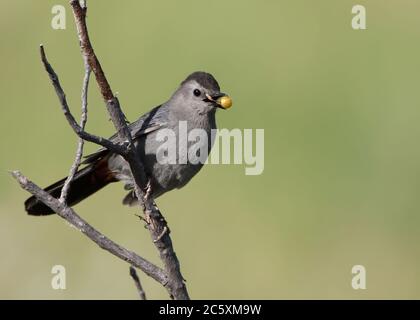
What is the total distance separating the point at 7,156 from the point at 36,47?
4.53 feet

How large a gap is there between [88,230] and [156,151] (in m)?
1.38

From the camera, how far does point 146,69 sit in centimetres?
847

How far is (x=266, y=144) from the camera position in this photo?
25.6 feet

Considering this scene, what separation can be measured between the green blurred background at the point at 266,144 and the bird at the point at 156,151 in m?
1.65

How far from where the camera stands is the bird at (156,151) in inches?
192

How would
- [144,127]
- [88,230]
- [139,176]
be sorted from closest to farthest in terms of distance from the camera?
[88,230] < [139,176] < [144,127]

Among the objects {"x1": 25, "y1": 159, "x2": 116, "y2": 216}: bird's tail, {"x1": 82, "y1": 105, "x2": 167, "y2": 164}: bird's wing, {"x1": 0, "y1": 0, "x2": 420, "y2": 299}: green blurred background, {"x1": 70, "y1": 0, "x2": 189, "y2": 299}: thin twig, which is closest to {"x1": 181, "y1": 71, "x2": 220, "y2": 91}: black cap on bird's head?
{"x1": 82, "y1": 105, "x2": 167, "y2": 164}: bird's wing

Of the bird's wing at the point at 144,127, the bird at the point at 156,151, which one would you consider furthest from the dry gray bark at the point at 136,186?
the bird's wing at the point at 144,127

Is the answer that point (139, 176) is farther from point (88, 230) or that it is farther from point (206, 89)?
point (206, 89)

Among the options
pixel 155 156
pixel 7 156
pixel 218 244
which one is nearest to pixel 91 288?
pixel 218 244

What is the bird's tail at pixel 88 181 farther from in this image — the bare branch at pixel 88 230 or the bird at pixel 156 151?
the bare branch at pixel 88 230

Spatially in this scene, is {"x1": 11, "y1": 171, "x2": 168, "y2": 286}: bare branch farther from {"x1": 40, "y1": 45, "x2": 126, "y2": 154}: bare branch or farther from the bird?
the bird

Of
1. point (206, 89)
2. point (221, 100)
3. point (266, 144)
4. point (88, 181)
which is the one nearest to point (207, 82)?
point (206, 89)

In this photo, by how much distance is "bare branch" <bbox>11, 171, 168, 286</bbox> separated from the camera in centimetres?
351
